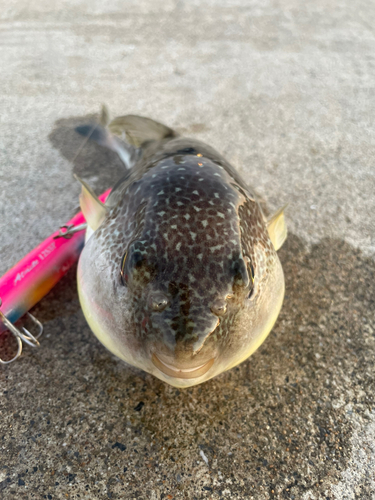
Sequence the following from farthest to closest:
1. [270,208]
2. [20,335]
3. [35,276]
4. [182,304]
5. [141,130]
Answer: [270,208] < [141,130] < [35,276] < [20,335] < [182,304]

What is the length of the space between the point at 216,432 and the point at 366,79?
15.5 ft

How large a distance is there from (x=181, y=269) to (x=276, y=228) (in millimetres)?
1017

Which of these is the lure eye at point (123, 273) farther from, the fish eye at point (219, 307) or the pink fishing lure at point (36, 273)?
the pink fishing lure at point (36, 273)

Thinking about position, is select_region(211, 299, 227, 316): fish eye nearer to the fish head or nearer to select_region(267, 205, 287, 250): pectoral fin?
the fish head

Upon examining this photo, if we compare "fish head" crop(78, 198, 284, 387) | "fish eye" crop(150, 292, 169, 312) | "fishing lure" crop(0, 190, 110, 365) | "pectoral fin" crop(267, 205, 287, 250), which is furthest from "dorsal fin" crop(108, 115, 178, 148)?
"fish eye" crop(150, 292, 169, 312)

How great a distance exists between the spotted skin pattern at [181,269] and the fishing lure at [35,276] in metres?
0.44

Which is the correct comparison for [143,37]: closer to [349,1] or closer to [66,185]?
[66,185]

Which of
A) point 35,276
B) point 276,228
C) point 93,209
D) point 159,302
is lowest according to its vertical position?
point 35,276

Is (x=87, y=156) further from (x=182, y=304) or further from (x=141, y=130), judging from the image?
(x=182, y=304)

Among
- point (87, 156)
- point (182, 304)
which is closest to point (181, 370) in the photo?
point (182, 304)

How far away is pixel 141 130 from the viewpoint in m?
2.70

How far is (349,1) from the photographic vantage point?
639 centimetres

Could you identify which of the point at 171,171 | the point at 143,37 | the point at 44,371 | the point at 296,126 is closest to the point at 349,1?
the point at 143,37

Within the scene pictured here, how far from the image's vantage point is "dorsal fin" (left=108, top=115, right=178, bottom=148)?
264 centimetres
